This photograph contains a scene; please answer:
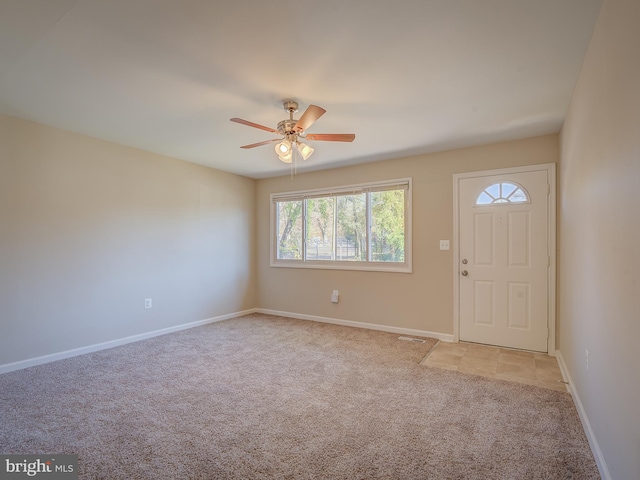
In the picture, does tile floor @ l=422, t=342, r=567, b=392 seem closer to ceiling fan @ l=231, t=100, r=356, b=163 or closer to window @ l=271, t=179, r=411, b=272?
window @ l=271, t=179, r=411, b=272

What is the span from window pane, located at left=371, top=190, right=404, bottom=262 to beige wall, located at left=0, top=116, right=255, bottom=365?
2.36 metres

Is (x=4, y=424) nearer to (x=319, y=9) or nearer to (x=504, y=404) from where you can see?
(x=319, y=9)

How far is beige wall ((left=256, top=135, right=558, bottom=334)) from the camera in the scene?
3.87 m

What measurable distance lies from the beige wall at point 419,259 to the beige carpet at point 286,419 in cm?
90

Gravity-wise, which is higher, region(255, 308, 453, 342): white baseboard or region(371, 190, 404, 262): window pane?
region(371, 190, 404, 262): window pane

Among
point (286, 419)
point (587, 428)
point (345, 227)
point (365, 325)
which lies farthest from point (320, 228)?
point (587, 428)

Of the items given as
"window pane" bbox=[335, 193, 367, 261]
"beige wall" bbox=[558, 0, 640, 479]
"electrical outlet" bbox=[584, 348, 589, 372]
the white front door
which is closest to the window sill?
"window pane" bbox=[335, 193, 367, 261]

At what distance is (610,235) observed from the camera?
161cm

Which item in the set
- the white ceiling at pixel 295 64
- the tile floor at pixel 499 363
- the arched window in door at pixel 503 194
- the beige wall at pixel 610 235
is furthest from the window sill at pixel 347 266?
the beige wall at pixel 610 235

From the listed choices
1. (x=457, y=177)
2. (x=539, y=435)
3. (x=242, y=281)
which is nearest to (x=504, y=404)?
(x=539, y=435)

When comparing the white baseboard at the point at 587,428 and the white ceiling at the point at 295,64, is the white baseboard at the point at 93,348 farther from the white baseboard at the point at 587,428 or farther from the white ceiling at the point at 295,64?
the white baseboard at the point at 587,428

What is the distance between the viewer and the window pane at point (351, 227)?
4828 mm

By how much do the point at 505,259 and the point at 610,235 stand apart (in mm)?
2286

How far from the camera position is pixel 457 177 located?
405 cm
